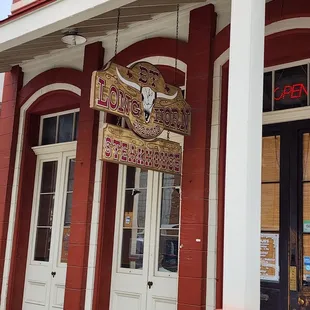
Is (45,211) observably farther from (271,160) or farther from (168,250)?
(271,160)

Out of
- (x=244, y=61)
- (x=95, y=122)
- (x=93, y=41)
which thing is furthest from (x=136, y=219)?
(x=244, y=61)

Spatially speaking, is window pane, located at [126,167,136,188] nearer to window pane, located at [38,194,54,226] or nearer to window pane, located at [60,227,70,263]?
window pane, located at [60,227,70,263]

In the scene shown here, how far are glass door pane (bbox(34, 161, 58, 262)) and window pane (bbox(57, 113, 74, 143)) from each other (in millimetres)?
397

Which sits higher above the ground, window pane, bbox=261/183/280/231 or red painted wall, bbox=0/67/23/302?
red painted wall, bbox=0/67/23/302

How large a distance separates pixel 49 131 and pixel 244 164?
15.9ft

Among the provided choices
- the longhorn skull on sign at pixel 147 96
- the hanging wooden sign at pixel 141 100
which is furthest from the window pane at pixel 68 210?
the longhorn skull on sign at pixel 147 96

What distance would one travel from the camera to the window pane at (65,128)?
712 cm

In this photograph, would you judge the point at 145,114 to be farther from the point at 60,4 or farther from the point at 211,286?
the point at 211,286

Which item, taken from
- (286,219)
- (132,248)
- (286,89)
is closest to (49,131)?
(132,248)

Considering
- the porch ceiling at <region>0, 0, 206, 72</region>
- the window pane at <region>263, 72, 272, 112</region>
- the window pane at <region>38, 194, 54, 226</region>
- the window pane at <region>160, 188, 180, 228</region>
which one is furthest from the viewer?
the window pane at <region>38, 194, 54, 226</region>

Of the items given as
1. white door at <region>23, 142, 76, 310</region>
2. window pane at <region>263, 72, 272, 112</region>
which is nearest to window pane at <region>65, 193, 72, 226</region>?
white door at <region>23, 142, 76, 310</region>

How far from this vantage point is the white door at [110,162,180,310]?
5.62 metres

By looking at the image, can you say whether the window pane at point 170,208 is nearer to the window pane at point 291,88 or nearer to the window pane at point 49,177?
the window pane at point 291,88

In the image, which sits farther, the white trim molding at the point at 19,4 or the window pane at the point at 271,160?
the white trim molding at the point at 19,4
